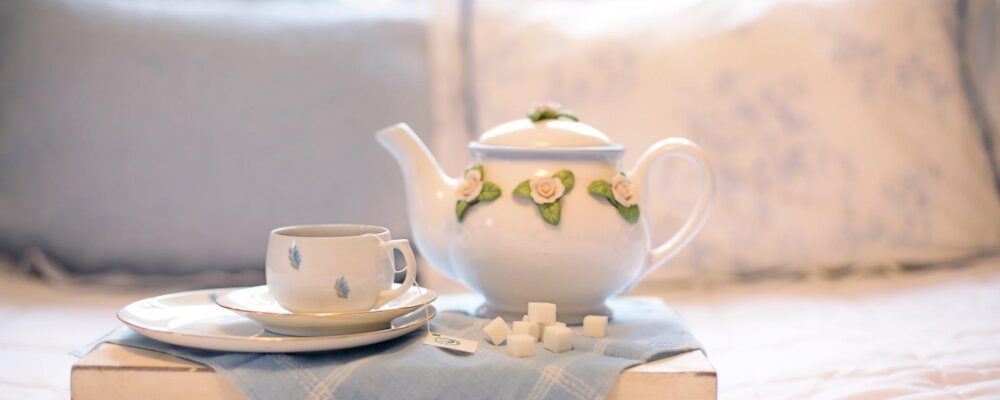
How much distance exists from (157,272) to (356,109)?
35 centimetres

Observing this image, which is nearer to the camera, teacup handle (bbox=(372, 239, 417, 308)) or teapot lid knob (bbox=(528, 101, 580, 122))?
teacup handle (bbox=(372, 239, 417, 308))

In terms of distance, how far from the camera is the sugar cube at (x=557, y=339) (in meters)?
0.70

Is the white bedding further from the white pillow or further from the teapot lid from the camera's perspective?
the teapot lid

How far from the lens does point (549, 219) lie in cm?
78

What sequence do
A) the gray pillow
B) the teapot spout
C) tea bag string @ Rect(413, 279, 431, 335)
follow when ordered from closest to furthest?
1. tea bag string @ Rect(413, 279, 431, 335)
2. the teapot spout
3. the gray pillow

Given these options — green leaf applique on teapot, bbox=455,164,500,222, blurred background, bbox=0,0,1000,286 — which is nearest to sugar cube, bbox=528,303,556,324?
green leaf applique on teapot, bbox=455,164,500,222

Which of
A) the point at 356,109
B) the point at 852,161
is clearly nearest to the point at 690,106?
the point at 852,161

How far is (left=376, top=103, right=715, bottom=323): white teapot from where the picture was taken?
2.58ft

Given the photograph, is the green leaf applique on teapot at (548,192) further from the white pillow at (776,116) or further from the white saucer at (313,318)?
the white pillow at (776,116)

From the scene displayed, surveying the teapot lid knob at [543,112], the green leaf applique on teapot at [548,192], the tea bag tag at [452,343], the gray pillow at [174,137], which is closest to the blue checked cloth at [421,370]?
the tea bag tag at [452,343]

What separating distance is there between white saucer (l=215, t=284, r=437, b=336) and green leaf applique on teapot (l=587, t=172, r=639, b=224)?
7.1 inches

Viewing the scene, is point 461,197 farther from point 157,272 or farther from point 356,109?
point 157,272

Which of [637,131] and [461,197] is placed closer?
[461,197]

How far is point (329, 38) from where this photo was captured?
126 cm
